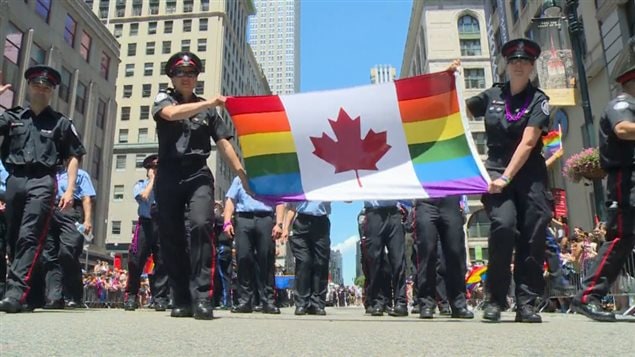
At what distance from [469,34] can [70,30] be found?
3595 cm

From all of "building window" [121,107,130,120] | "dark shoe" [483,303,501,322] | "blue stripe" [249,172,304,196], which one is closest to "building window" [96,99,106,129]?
"building window" [121,107,130,120]

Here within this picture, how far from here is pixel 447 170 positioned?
505 centimetres

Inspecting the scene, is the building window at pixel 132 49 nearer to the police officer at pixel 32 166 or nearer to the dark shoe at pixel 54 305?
the dark shoe at pixel 54 305

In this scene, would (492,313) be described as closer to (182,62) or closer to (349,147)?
(349,147)

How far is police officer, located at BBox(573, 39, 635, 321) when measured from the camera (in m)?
4.72

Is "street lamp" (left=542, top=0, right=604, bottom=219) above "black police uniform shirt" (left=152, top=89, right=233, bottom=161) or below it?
above

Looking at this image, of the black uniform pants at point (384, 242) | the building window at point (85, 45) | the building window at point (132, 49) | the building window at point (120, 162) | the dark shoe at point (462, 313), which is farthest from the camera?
the building window at point (132, 49)

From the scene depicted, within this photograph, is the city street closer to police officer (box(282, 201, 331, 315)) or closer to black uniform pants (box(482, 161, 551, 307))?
black uniform pants (box(482, 161, 551, 307))

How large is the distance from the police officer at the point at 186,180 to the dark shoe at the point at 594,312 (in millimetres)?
3190

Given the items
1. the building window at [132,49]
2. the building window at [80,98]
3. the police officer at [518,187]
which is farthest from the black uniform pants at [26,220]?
the building window at [132,49]

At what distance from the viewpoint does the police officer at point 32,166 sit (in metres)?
4.97

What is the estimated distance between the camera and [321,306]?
7340mm

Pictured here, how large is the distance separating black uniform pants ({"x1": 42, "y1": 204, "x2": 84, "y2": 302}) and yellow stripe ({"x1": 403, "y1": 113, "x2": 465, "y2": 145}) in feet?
13.2

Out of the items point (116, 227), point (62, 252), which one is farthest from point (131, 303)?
point (116, 227)
